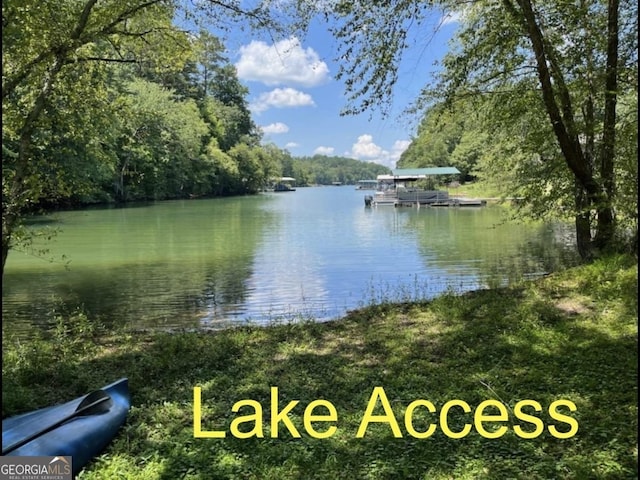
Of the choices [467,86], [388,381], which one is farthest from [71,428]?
[467,86]

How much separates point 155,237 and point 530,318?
17.9m

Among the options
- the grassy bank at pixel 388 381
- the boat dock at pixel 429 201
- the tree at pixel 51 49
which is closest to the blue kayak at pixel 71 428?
the grassy bank at pixel 388 381

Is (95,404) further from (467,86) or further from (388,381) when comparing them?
(467,86)

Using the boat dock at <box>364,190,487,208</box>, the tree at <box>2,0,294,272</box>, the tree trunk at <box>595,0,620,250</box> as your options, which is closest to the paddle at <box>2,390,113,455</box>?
A: the tree at <box>2,0,294,272</box>

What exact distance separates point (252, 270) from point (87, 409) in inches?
381

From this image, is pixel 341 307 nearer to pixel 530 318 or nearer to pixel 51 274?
pixel 530 318

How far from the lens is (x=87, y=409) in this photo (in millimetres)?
3699

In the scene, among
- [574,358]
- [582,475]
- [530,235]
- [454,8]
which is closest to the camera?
[582,475]

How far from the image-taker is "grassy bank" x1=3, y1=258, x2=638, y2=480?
306cm

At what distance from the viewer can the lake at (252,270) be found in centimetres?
914

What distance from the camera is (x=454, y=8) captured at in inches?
277

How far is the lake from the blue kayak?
150 inches

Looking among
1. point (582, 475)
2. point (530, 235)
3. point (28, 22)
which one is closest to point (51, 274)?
point (28, 22)

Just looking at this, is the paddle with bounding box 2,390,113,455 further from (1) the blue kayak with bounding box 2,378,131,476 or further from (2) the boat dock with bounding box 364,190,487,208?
(2) the boat dock with bounding box 364,190,487,208
